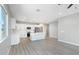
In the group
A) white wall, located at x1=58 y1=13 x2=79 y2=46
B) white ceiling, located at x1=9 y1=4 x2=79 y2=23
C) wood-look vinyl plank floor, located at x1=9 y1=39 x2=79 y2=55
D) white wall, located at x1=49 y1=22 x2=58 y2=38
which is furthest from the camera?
white wall, located at x1=49 y1=22 x2=58 y2=38

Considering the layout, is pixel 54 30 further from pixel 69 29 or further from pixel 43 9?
pixel 43 9

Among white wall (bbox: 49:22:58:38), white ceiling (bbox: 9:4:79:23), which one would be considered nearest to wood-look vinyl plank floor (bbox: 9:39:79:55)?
white ceiling (bbox: 9:4:79:23)

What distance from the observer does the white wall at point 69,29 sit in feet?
19.1

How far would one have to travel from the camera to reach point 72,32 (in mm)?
6207

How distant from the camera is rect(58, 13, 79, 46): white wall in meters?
5.82

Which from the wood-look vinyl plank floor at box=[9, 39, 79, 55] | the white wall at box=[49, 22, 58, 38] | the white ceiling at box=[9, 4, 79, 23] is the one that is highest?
the white ceiling at box=[9, 4, 79, 23]

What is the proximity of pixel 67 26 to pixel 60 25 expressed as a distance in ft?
3.21

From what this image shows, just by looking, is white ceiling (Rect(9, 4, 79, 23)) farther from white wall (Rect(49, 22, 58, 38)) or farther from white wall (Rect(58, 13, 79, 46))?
white wall (Rect(49, 22, 58, 38))

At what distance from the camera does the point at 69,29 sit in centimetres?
649

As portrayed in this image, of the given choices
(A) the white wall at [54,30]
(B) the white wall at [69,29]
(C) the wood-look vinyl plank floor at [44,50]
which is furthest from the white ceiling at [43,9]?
(A) the white wall at [54,30]
